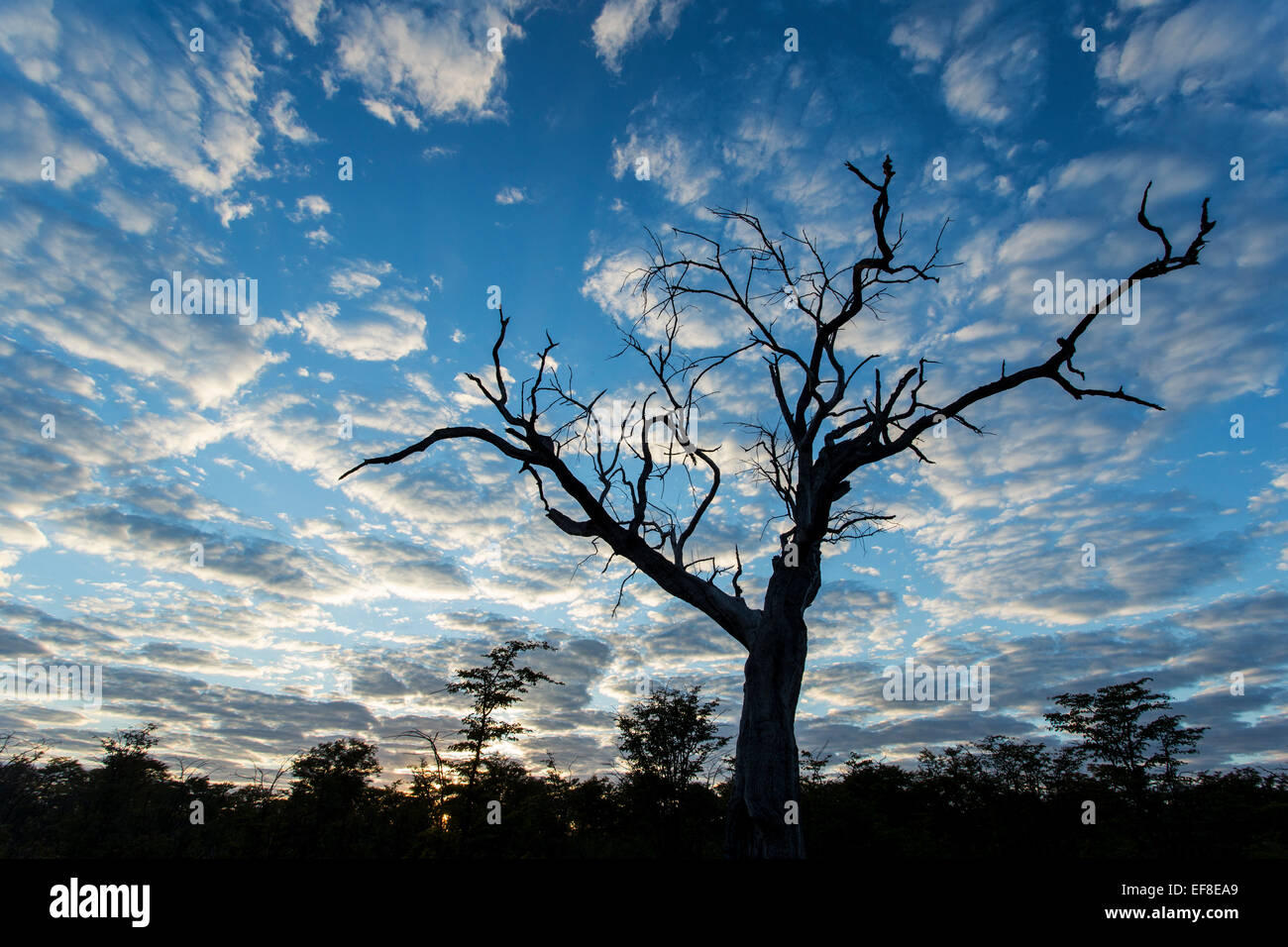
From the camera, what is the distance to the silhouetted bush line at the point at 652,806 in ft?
47.4

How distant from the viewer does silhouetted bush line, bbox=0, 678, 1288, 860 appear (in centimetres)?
1445

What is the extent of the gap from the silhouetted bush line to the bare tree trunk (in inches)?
370

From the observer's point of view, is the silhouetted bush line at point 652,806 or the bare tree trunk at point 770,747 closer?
the bare tree trunk at point 770,747

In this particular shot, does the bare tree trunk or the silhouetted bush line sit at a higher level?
the bare tree trunk

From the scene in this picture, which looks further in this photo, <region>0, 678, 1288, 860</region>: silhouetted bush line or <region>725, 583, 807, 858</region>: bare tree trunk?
<region>0, 678, 1288, 860</region>: silhouetted bush line

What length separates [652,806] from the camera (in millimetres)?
21469

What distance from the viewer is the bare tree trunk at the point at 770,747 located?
6.29 metres

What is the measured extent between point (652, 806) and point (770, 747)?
17.3 metres

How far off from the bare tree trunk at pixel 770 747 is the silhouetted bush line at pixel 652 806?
370 inches

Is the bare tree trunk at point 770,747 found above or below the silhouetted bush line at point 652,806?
above
